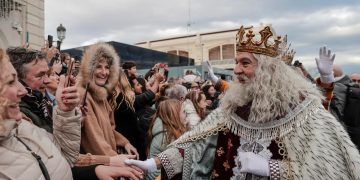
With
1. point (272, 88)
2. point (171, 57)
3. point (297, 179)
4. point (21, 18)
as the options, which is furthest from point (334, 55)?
point (21, 18)

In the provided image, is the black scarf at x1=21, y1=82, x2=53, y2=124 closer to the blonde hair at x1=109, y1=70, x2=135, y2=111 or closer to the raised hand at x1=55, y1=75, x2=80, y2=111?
the raised hand at x1=55, y1=75, x2=80, y2=111

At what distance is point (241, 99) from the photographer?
312cm

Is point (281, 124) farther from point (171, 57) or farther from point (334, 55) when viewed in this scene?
point (171, 57)

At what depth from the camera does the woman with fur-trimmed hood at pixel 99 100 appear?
3.20 metres

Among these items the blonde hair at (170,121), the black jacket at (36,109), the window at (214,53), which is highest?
the window at (214,53)

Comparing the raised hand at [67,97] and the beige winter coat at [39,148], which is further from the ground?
the raised hand at [67,97]

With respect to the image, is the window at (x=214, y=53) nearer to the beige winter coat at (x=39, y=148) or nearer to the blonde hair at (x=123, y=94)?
the blonde hair at (x=123, y=94)

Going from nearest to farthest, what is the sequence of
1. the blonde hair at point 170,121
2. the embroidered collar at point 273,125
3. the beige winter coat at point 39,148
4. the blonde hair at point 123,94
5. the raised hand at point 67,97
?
1. the beige winter coat at point 39,148
2. the raised hand at point 67,97
3. the embroidered collar at point 273,125
4. the blonde hair at point 123,94
5. the blonde hair at point 170,121

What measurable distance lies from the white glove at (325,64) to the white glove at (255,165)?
4.61 ft

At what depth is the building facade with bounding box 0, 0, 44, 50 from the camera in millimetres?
14500

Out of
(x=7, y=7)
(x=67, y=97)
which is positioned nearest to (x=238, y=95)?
(x=67, y=97)

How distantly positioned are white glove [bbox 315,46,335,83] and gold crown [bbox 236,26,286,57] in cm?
69

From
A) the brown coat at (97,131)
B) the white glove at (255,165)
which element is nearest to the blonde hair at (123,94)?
the brown coat at (97,131)

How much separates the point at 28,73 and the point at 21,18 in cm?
1418
